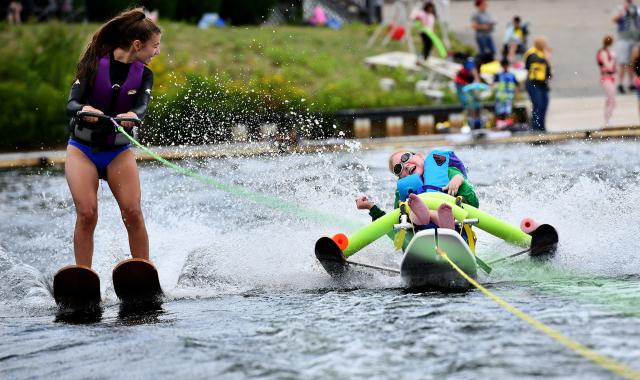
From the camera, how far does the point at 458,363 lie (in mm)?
6617

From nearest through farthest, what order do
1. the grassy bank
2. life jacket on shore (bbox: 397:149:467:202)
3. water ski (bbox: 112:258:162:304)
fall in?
water ski (bbox: 112:258:162:304) < life jacket on shore (bbox: 397:149:467:202) < the grassy bank

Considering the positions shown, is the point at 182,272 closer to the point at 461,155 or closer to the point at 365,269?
the point at 365,269

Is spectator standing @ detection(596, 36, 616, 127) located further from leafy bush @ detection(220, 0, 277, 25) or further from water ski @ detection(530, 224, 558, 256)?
water ski @ detection(530, 224, 558, 256)

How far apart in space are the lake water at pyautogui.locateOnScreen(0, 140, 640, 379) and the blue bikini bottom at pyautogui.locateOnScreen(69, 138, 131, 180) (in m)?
0.94

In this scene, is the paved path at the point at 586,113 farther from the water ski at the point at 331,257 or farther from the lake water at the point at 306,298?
the water ski at the point at 331,257

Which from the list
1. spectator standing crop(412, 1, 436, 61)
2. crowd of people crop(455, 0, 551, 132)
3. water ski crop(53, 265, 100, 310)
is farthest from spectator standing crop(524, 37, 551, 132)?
water ski crop(53, 265, 100, 310)

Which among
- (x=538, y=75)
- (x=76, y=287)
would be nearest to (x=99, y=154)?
(x=76, y=287)

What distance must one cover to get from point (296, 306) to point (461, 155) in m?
10.7

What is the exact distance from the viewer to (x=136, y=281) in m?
8.67

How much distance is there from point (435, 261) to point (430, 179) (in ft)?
3.57

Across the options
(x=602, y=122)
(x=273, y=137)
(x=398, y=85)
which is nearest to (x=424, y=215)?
(x=273, y=137)

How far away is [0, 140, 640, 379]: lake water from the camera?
6.84 m

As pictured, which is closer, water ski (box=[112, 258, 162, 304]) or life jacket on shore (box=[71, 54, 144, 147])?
water ski (box=[112, 258, 162, 304])

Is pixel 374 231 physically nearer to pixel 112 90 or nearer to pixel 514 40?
pixel 112 90
